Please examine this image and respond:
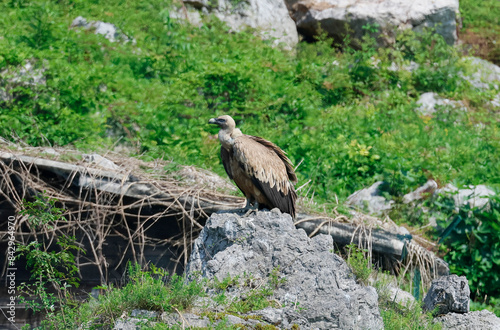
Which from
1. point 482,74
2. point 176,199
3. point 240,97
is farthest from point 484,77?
point 176,199

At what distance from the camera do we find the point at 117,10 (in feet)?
45.4

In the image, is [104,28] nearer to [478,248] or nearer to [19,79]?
[19,79]

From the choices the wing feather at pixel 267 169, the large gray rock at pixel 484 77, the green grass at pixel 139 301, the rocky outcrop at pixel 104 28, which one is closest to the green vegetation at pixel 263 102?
the rocky outcrop at pixel 104 28

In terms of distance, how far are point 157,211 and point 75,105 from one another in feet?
11.3

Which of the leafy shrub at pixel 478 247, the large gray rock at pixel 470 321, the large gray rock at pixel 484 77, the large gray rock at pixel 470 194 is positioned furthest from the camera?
the large gray rock at pixel 484 77

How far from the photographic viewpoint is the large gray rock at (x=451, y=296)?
18.6ft

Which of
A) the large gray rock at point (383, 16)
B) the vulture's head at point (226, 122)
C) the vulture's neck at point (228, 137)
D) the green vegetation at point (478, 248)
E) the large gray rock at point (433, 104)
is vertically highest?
the vulture's head at point (226, 122)

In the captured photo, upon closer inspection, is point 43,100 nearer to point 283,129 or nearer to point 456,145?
point 283,129

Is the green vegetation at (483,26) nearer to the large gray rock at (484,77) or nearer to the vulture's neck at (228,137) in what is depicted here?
the large gray rock at (484,77)

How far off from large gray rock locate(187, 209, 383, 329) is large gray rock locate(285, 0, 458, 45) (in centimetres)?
1058

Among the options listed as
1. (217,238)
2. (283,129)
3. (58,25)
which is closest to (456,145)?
(283,129)

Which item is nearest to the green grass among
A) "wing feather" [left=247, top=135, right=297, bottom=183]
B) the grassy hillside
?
"wing feather" [left=247, top=135, right=297, bottom=183]

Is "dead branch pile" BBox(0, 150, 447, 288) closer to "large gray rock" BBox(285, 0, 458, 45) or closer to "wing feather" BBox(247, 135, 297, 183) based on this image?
"wing feather" BBox(247, 135, 297, 183)

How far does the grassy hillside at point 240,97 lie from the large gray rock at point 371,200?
0.28 m
